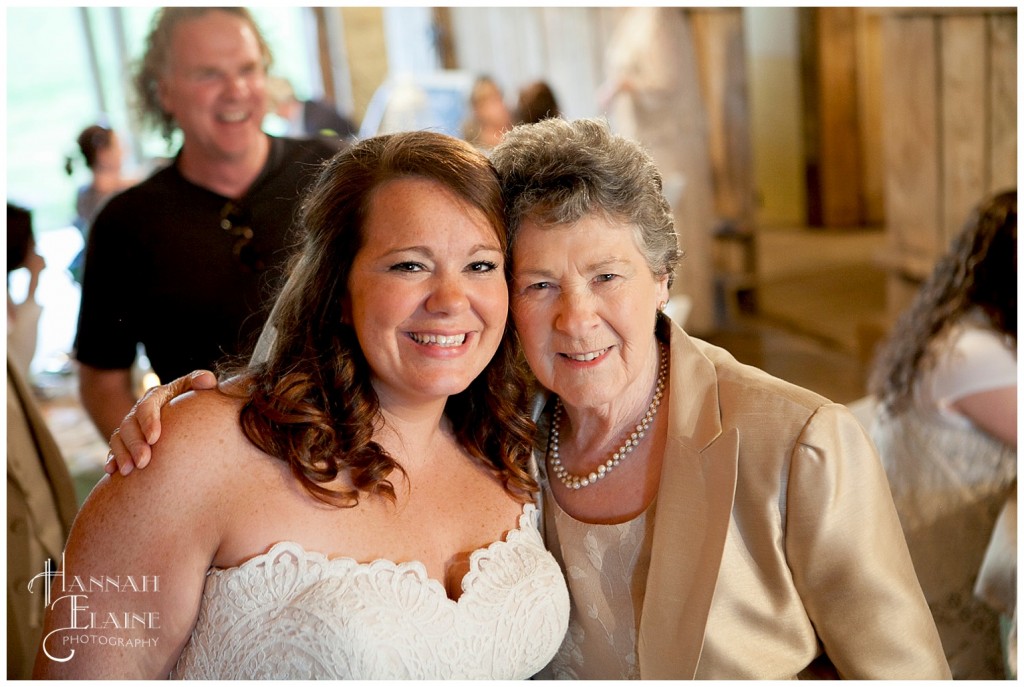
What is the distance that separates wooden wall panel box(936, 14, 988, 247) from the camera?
394 centimetres

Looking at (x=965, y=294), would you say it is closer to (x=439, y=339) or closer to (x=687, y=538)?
(x=687, y=538)

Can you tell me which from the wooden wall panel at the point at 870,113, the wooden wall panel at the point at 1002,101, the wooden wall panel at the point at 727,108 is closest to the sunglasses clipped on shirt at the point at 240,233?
the wooden wall panel at the point at 1002,101

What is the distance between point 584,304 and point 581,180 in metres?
0.19

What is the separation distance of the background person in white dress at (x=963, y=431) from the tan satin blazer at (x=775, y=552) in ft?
3.05

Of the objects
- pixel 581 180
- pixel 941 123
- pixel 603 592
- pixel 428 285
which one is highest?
pixel 581 180

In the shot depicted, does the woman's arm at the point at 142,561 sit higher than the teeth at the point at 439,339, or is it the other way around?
the teeth at the point at 439,339

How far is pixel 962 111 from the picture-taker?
161 inches

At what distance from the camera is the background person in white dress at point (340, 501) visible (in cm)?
150

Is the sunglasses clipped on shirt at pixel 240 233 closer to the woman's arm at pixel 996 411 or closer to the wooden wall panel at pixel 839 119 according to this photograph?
the woman's arm at pixel 996 411

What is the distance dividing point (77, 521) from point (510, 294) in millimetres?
744

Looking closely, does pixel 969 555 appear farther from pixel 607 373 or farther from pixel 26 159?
pixel 26 159

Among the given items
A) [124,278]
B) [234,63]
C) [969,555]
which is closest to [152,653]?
[124,278]

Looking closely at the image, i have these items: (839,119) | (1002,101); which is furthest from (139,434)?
(839,119)

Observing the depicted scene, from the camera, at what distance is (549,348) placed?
62.8 inches
